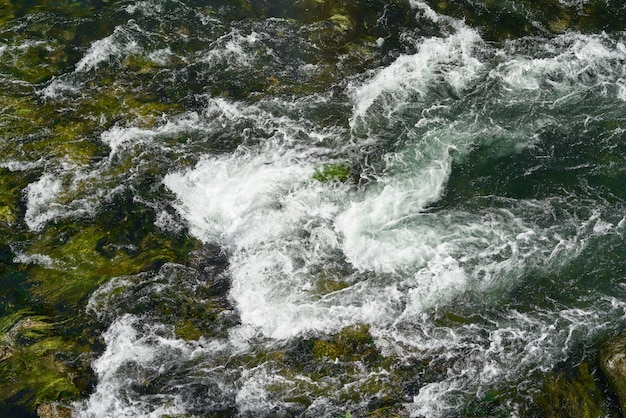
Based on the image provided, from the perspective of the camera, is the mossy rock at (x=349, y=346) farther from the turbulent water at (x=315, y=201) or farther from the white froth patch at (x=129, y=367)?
the white froth patch at (x=129, y=367)

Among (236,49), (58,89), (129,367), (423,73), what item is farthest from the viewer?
(236,49)

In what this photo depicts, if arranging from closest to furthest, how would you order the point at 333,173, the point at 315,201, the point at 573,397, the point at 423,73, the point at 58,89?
the point at 573,397 → the point at 315,201 → the point at 333,173 → the point at 423,73 → the point at 58,89

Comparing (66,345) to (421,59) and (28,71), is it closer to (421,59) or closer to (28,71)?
(28,71)

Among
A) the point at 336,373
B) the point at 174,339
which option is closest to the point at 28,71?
the point at 174,339

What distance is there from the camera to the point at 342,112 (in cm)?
1204

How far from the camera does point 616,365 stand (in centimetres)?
773

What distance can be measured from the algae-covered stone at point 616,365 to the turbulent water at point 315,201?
0.86 feet

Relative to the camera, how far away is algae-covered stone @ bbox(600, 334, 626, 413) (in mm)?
7629

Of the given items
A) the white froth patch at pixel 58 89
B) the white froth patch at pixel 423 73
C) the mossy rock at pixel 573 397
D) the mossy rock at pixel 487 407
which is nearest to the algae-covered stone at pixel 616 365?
the mossy rock at pixel 573 397

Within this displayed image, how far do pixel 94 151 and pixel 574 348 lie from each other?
10.5m

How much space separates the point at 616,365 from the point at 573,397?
0.80m

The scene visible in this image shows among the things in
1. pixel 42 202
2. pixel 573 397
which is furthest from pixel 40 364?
pixel 573 397

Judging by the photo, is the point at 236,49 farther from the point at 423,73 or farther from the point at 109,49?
the point at 423,73

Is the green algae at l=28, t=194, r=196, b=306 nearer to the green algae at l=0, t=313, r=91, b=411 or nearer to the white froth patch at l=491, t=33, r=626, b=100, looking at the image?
the green algae at l=0, t=313, r=91, b=411
